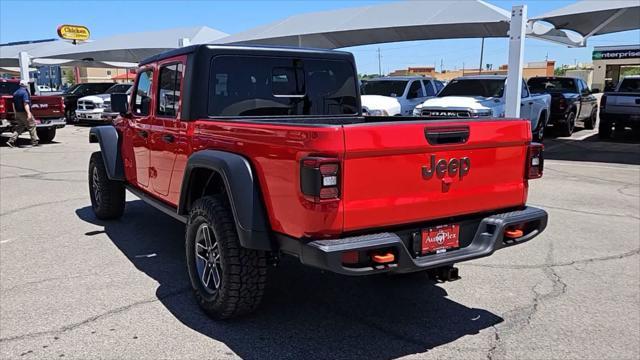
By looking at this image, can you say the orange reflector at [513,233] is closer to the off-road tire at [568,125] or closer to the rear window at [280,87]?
the rear window at [280,87]

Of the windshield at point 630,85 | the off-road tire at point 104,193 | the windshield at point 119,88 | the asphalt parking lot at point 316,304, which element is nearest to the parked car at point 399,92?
the windshield at point 630,85

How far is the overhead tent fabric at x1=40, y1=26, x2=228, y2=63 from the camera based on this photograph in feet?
84.2

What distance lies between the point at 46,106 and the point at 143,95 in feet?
40.3

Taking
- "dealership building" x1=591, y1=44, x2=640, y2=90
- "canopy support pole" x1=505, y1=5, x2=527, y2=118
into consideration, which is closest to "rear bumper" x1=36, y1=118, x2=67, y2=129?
"canopy support pole" x1=505, y1=5, x2=527, y2=118

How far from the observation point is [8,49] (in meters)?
38.8

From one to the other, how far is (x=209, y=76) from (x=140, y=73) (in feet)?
5.65

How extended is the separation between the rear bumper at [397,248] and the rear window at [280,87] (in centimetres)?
156

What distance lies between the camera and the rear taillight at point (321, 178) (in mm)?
2859

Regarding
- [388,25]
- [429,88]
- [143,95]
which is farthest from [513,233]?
[388,25]

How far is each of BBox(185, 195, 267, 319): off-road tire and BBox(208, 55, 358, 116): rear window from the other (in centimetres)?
92

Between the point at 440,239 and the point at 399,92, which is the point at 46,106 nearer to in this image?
the point at 399,92

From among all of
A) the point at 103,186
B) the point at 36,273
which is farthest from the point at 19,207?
the point at 36,273

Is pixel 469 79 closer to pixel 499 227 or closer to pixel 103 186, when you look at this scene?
pixel 103 186

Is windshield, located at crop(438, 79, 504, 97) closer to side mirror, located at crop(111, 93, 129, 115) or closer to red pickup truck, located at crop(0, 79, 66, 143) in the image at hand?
side mirror, located at crop(111, 93, 129, 115)
